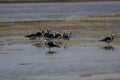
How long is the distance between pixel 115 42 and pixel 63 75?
1095 centimetres

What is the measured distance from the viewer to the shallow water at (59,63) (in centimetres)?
2100

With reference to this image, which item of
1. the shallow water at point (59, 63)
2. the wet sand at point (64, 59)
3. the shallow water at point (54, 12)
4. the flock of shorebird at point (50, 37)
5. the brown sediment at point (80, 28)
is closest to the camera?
the shallow water at point (59, 63)

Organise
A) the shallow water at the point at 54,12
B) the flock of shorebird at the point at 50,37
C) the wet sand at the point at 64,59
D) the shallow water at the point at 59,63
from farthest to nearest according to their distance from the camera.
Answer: the shallow water at the point at 54,12, the flock of shorebird at the point at 50,37, the wet sand at the point at 64,59, the shallow water at the point at 59,63

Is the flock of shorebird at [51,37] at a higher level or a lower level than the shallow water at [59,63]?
higher

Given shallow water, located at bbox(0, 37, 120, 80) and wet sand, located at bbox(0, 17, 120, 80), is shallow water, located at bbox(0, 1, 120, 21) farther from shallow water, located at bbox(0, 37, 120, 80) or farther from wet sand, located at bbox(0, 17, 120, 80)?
shallow water, located at bbox(0, 37, 120, 80)

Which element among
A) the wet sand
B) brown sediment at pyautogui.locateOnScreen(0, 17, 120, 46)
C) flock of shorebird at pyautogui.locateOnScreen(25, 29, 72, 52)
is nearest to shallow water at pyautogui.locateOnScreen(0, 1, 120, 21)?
brown sediment at pyautogui.locateOnScreen(0, 17, 120, 46)

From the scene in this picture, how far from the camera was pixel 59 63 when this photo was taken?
24.1m

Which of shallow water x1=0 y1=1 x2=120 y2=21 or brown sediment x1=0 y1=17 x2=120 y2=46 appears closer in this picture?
brown sediment x1=0 y1=17 x2=120 y2=46

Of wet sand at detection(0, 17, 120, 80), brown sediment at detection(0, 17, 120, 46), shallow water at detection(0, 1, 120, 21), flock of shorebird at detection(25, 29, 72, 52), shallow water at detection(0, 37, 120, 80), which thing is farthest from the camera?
shallow water at detection(0, 1, 120, 21)

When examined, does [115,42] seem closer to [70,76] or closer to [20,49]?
[20,49]

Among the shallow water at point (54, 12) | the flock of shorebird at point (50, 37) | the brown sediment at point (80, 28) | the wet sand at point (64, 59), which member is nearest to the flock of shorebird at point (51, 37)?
the flock of shorebird at point (50, 37)

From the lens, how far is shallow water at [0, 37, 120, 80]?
827 inches

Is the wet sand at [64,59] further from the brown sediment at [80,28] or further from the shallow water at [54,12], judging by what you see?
the shallow water at [54,12]

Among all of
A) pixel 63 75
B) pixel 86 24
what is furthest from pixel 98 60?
pixel 86 24
